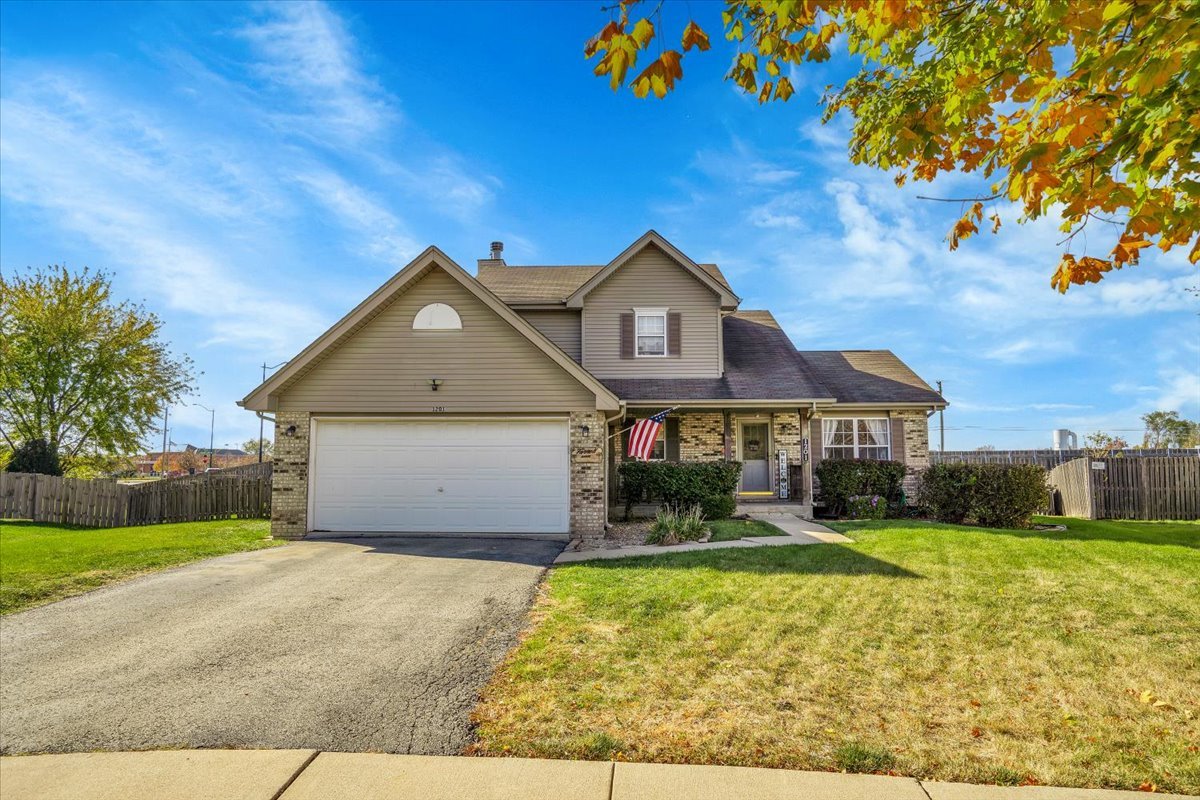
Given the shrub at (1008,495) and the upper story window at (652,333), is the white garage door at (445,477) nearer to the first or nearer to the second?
the upper story window at (652,333)

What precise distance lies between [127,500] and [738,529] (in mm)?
16239

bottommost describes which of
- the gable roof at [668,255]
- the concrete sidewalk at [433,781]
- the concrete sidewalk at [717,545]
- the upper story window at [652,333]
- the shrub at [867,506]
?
the concrete sidewalk at [433,781]

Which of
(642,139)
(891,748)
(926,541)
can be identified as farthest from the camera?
(642,139)

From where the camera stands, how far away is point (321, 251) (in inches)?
562

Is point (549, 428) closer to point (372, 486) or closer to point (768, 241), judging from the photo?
point (372, 486)

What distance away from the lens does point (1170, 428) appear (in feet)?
145

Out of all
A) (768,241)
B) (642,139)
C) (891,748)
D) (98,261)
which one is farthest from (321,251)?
(98,261)

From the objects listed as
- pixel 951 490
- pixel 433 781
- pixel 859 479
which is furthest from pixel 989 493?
pixel 433 781

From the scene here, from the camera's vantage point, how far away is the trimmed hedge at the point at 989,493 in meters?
13.7

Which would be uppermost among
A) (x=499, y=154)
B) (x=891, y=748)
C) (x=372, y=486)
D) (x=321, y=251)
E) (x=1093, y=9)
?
(x=499, y=154)

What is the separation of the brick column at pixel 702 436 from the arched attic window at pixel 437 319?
661cm

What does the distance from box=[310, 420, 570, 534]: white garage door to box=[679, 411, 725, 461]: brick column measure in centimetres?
488

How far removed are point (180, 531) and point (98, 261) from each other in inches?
674

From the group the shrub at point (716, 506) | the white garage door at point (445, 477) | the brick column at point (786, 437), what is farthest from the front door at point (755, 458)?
the white garage door at point (445, 477)
